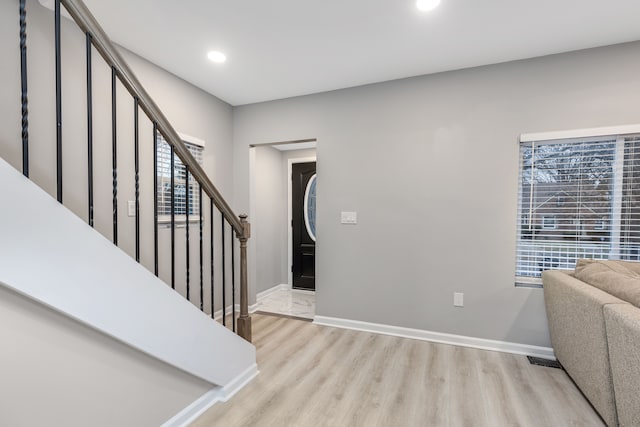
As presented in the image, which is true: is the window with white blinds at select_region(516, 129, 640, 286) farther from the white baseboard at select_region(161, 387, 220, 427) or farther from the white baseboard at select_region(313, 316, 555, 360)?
the white baseboard at select_region(161, 387, 220, 427)

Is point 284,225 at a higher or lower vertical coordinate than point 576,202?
lower

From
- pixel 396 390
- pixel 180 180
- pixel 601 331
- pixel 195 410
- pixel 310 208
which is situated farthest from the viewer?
pixel 310 208

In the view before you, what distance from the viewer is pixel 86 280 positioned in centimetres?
116

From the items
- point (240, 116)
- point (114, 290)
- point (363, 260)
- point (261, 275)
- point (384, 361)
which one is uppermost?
point (240, 116)

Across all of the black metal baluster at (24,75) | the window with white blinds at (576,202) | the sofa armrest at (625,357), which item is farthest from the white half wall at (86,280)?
the window with white blinds at (576,202)

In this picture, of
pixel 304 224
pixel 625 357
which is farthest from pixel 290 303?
pixel 625 357

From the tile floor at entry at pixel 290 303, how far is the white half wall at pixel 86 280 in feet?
6.72

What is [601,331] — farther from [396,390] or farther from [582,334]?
[396,390]

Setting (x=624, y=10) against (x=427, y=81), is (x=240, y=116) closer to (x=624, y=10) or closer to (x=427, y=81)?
(x=427, y=81)

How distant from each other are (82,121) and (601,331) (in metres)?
3.58

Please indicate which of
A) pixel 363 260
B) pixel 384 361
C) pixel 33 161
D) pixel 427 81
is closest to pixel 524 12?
pixel 427 81

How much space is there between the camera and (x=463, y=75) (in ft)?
9.00

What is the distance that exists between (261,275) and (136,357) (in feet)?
9.19

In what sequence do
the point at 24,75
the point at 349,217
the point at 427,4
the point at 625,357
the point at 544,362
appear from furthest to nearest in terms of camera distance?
the point at 349,217, the point at 544,362, the point at 427,4, the point at 625,357, the point at 24,75
